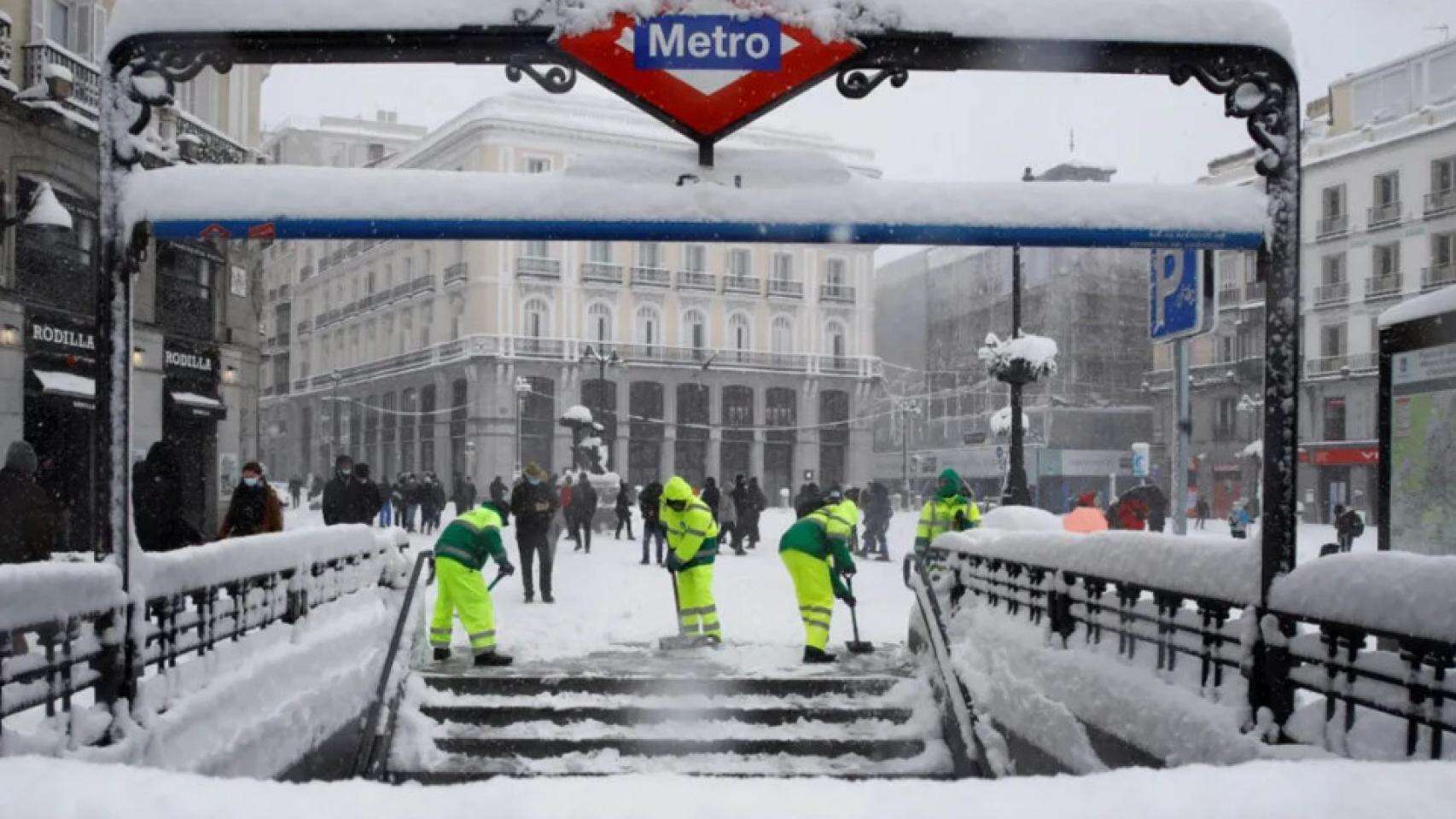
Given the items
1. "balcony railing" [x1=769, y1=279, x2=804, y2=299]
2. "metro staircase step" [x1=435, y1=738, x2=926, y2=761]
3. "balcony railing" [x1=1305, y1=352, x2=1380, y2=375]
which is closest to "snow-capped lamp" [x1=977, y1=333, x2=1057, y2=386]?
"metro staircase step" [x1=435, y1=738, x2=926, y2=761]

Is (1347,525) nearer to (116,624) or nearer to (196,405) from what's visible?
(196,405)

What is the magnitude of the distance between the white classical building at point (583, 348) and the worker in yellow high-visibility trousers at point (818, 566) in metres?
41.1

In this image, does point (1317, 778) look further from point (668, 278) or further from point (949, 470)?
point (668, 278)

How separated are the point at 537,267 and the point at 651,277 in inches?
212

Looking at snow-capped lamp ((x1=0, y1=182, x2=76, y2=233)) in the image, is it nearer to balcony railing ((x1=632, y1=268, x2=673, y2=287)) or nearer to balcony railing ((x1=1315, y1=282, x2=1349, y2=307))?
balcony railing ((x1=632, y1=268, x2=673, y2=287))

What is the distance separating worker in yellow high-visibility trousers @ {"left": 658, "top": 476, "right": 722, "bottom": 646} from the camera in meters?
11.3

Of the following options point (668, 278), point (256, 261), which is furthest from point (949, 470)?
point (668, 278)

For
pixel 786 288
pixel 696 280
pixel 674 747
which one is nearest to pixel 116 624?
pixel 674 747

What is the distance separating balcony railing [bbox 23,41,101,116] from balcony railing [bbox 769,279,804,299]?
Result: 1639 inches

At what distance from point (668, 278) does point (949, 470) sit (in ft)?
148

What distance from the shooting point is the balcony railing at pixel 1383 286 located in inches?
1887

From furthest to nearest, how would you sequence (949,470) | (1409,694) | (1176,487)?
(949,470) → (1176,487) → (1409,694)

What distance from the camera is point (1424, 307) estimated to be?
746 cm

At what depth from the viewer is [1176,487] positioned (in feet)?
27.1
